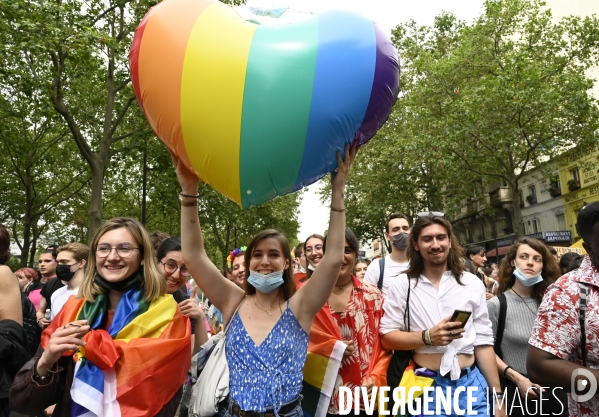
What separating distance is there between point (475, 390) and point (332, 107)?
6.49ft

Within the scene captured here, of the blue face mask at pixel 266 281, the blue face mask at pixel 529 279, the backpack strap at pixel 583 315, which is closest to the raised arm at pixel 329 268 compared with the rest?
the blue face mask at pixel 266 281

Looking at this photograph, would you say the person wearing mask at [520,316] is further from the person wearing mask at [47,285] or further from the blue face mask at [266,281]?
the person wearing mask at [47,285]

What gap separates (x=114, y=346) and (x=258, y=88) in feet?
4.50

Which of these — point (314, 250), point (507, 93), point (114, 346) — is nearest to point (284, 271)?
point (114, 346)

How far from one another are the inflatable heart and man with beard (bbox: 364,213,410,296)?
96.6 inches

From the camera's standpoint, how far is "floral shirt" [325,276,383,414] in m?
3.36

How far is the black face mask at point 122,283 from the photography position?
262cm

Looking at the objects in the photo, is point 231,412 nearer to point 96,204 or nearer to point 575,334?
point 575,334

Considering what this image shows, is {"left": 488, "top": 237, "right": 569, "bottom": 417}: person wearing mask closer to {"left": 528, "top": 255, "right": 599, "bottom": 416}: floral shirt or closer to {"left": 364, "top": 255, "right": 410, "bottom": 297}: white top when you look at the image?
{"left": 364, "top": 255, "right": 410, "bottom": 297}: white top

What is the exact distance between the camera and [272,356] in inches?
101

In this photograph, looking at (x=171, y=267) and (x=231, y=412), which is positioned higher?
(x=171, y=267)

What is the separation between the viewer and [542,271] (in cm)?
429

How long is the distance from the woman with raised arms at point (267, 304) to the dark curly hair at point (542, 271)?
236cm

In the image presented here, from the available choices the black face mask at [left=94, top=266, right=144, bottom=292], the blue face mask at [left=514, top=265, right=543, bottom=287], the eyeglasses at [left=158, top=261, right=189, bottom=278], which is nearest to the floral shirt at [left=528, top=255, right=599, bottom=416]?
the black face mask at [left=94, top=266, right=144, bottom=292]
